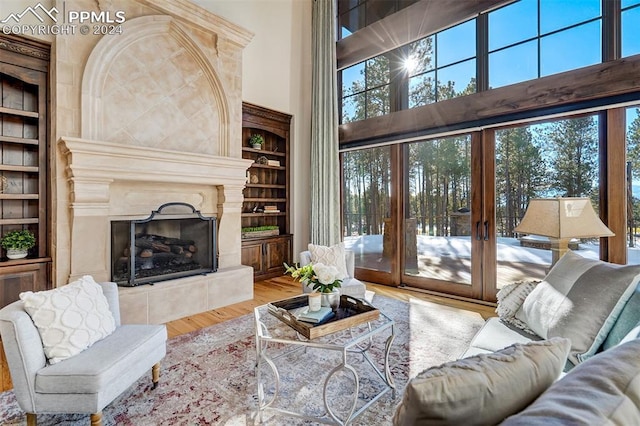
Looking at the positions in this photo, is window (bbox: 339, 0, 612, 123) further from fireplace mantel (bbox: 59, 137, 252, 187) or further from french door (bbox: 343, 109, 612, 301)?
fireplace mantel (bbox: 59, 137, 252, 187)

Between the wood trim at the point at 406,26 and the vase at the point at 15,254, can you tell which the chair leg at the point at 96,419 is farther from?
the wood trim at the point at 406,26

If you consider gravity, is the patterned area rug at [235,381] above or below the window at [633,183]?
below

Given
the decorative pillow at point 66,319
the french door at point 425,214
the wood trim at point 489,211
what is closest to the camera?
the decorative pillow at point 66,319

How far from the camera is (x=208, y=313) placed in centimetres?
357

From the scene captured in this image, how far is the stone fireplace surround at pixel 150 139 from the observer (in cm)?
300

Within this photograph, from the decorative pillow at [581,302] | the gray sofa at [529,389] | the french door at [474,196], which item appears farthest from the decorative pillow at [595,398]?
the french door at [474,196]

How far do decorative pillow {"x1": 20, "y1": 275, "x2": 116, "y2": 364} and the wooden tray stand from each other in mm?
1069

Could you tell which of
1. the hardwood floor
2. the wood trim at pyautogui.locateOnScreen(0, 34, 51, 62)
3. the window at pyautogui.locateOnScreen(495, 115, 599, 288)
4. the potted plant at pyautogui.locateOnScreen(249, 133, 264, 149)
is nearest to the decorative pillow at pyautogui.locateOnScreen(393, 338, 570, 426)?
the hardwood floor

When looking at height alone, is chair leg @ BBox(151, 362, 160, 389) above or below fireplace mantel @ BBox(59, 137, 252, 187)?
below

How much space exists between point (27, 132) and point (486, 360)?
437 cm

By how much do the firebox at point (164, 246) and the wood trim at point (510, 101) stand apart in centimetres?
276

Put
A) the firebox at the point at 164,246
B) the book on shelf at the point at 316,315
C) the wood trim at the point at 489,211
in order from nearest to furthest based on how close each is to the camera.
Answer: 1. the book on shelf at the point at 316,315
2. the firebox at the point at 164,246
3. the wood trim at the point at 489,211

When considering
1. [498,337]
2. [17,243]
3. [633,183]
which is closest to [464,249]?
[633,183]

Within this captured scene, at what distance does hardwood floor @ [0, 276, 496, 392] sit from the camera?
10.2 ft
